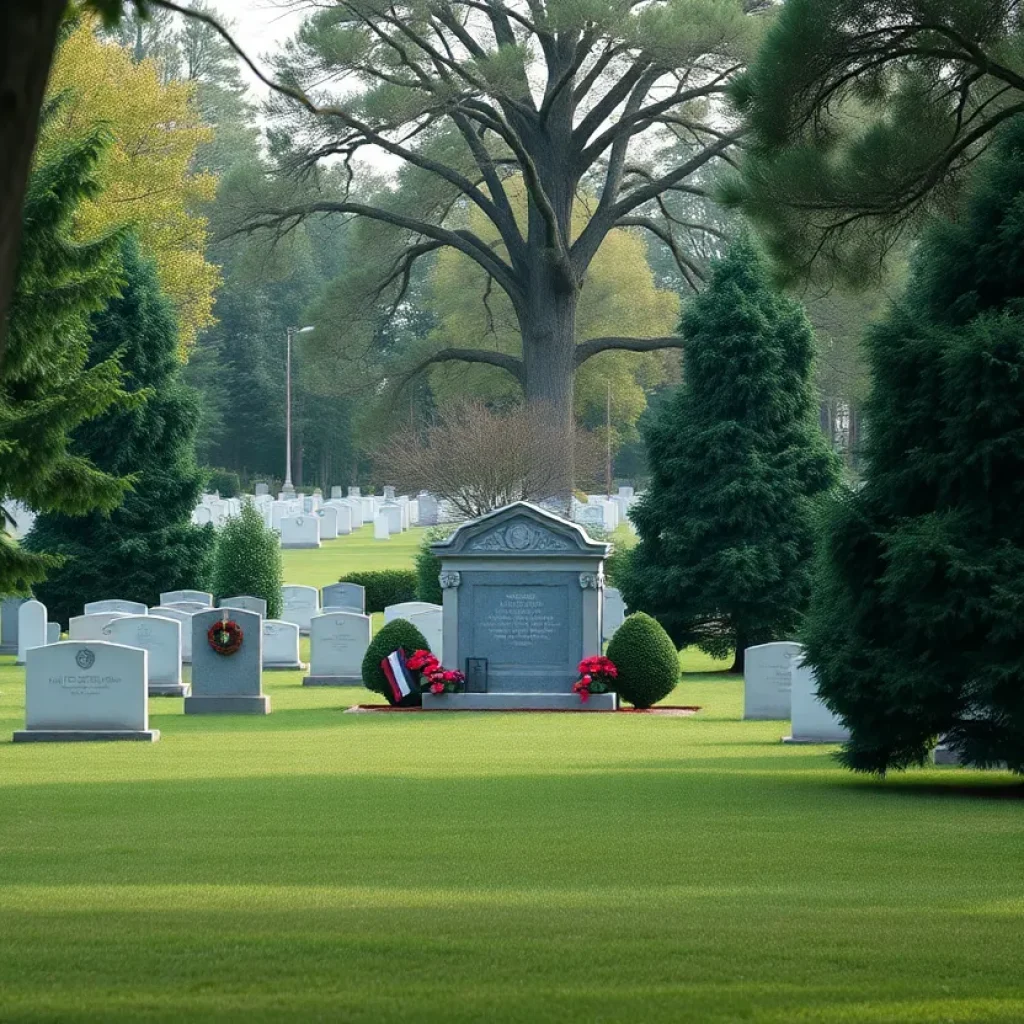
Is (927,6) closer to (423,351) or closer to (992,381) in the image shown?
(992,381)

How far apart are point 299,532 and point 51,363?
3577 cm

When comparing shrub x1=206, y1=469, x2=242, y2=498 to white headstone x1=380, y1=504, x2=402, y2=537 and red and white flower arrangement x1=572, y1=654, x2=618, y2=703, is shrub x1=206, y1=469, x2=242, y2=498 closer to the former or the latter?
white headstone x1=380, y1=504, x2=402, y2=537

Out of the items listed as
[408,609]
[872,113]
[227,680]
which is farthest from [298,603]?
[872,113]

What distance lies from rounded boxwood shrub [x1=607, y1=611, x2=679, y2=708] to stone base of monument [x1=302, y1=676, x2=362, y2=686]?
453cm

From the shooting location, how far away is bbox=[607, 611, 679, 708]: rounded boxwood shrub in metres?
21.7

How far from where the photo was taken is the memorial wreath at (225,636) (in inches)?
819

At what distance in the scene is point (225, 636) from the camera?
68.5ft

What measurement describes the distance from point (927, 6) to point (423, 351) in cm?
3934

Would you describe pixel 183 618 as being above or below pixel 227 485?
below

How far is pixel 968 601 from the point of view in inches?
487

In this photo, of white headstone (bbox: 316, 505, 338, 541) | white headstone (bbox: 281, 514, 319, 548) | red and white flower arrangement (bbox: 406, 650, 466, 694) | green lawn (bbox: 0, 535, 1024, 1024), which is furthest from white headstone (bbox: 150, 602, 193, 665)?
white headstone (bbox: 316, 505, 338, 541)

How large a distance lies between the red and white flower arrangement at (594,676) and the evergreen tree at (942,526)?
7957 mm

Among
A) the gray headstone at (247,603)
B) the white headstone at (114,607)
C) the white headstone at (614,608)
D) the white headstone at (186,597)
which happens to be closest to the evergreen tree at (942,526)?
the white headstone at (614,608)

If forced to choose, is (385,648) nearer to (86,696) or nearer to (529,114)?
(86,696)
